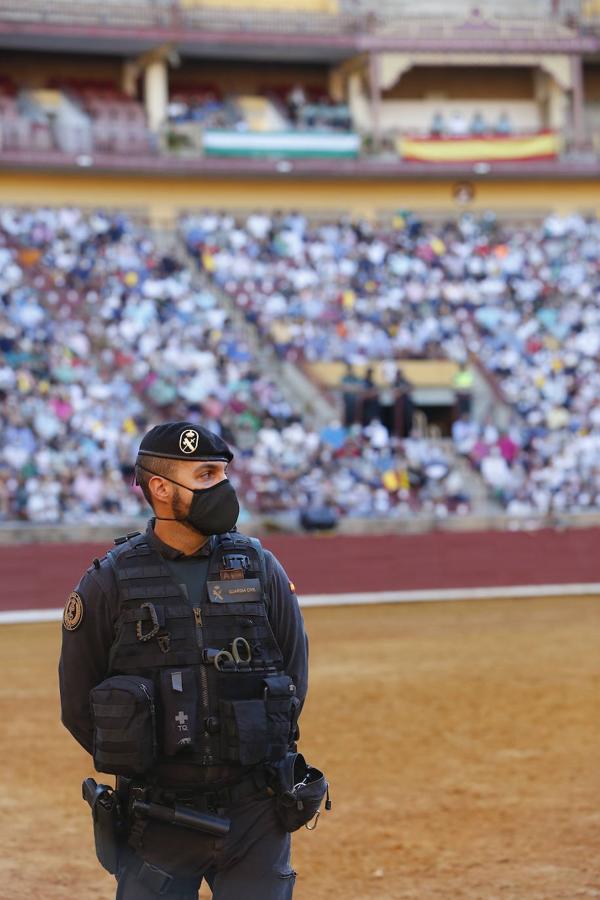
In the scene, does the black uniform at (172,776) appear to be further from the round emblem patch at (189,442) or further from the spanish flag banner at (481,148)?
the spanish flag banner at (481,148)

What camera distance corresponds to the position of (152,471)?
3451 millimetres

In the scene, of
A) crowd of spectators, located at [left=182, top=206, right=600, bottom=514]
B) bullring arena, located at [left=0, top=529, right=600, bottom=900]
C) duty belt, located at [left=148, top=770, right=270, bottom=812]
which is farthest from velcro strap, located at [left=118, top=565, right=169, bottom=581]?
crowd of spectators, located at [left=182, top=206, right=600, bottom=514]

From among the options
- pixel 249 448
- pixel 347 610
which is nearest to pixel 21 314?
pixel 249 448

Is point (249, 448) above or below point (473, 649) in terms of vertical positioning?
above

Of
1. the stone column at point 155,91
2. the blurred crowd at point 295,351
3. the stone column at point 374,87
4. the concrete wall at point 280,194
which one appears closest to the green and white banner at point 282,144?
the concrete wall at point 280,194

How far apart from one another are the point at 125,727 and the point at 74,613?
0.31 m

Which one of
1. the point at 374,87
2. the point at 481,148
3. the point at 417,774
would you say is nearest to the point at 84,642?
the point at 417,774

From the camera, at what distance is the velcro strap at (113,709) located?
3.22 m

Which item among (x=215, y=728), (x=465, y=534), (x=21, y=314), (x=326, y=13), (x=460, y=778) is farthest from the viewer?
(x=326, y=13)

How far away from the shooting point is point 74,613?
3.37 meters

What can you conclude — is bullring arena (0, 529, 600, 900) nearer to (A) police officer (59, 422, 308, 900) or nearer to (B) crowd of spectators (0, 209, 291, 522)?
(B) crowd of spectators (0, 209, 291, 522)

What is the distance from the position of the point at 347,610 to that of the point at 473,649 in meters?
4.43

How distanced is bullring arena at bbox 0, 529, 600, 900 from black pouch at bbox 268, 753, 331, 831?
261 centimetres

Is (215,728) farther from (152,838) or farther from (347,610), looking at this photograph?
(347,610)
